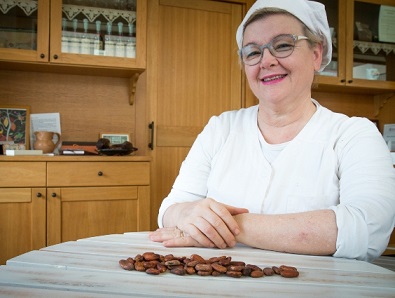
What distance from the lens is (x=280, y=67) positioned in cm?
121

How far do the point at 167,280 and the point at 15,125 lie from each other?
94.4 inches

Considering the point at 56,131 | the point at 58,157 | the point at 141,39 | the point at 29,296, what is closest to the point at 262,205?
the point at 29,296

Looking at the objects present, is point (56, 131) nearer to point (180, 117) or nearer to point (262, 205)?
point (180, 117)

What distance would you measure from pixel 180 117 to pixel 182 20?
2.51 ft

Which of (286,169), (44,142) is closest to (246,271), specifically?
(286,169)

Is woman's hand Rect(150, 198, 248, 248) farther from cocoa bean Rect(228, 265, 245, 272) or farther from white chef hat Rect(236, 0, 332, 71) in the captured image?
white chef hat Rect(236, 0, 332, 71)

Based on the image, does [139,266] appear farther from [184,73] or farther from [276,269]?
[184,73]

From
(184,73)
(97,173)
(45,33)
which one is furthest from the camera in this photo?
(184,73)

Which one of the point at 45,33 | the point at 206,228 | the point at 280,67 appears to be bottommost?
the point at 206,228

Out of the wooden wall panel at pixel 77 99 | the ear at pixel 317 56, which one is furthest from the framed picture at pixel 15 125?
the ear at pixel 317 56

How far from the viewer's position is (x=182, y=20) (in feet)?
10.2

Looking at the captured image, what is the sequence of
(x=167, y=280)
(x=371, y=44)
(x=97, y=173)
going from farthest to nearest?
1. (x=371, y=44)
2. (x=97, y=173)
3. (x=167, y=280)

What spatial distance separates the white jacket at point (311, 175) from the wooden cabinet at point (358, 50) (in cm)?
219

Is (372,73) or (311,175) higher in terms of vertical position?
(372,73)
